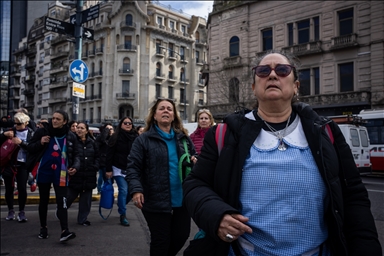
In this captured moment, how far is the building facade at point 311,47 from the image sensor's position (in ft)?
75.6

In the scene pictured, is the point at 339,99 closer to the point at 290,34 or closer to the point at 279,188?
the point at 290,34

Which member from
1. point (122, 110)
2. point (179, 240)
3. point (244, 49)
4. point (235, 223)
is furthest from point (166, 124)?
point (122, 110)

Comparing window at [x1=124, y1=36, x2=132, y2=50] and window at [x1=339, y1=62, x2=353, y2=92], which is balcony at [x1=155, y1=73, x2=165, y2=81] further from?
window at [x1=339, y1=62, x2=353, y2=92]

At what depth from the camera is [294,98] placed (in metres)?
2.19

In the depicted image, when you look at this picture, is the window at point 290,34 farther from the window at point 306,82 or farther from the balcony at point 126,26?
the balcony at point 126,26

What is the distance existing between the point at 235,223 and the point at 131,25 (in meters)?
52.5

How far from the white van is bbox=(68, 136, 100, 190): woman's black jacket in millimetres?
11508

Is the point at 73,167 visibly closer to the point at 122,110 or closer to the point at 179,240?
the point at 179,240

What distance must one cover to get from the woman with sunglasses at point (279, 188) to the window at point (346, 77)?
962 inches

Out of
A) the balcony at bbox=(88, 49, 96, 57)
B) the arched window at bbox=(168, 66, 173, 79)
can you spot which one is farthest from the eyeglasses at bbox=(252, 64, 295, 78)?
the balcony at bbox=(88, 49, 96, 57)

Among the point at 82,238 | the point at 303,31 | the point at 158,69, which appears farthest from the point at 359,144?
the point at 158,69

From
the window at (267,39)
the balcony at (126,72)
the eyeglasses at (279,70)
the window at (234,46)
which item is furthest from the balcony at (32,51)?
the eyeglasses at (279,70)

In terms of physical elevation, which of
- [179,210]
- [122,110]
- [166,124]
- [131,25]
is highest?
[131,25]

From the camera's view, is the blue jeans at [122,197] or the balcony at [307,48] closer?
the blue jeans at [122,197]
